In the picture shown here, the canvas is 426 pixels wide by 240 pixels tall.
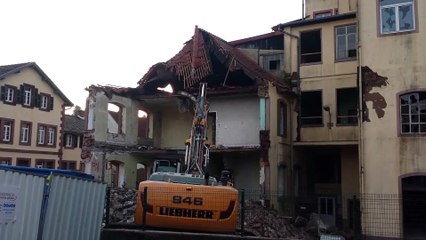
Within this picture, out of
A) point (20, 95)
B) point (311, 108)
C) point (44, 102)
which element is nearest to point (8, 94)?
point (20, 95)

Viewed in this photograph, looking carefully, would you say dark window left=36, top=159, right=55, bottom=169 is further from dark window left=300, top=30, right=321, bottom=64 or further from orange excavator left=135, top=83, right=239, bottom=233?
orange excavator left=135, top=83, right=239, bottom=233

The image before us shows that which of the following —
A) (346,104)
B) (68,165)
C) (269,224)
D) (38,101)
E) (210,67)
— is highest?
(38,101)

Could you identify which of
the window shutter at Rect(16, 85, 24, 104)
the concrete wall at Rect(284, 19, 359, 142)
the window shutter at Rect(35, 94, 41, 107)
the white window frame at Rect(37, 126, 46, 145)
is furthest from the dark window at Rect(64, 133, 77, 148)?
the concrete wall at Rect(284, 19, 359, 142)

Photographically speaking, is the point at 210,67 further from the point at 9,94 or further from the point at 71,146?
the point at 71,146

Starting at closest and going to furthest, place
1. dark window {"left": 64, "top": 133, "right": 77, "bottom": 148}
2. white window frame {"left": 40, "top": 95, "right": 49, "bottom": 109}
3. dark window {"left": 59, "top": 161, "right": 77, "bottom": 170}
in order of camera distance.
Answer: white window frame {"left": 40, "top": 95, "right": 49, "bottom": 109} < dark window {"left": 59, "top": 161, "right": 77, "bottom": 170} < dark window {"left": 64, "top": 133, "right": 77, "bottom": 148}

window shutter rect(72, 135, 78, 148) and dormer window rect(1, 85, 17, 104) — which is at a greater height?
dormer window rect(1, 85, 17, 104)

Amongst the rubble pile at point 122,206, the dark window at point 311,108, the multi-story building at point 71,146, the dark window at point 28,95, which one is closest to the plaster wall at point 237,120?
the dark window at point 311,108

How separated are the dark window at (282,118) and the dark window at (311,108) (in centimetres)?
154

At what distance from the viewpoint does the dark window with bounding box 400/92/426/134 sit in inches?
730

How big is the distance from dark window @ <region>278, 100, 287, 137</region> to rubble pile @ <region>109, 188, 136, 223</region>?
7.67 metres

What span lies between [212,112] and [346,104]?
6.97 metres

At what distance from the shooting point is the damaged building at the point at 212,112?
22438 millimetres

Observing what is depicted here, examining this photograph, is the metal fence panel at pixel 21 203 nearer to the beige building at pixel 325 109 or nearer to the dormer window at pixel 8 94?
the beige building at pixel 325 109

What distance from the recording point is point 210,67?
933 inches
